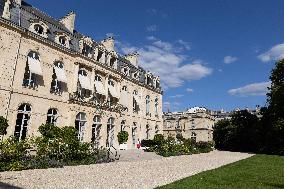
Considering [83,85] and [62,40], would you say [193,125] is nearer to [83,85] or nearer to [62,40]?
[83,85]

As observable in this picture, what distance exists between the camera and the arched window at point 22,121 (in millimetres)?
21984

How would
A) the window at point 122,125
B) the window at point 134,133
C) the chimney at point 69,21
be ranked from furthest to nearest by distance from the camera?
the window at point 134,133, the window at point 122,125, the chimney at point 69,21

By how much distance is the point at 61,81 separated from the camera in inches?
1019

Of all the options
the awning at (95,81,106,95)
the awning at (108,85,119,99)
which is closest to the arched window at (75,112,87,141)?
the awning at (95,81,106,95)

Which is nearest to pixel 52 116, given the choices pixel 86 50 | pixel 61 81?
pixel 61 81

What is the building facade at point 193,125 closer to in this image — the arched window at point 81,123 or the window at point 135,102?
the window at point 135,102

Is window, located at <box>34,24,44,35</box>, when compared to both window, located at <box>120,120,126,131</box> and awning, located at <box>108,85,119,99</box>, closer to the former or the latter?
awning, located at <box>108,85,119,99</box>

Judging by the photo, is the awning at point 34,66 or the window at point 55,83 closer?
the awning at point 34,66

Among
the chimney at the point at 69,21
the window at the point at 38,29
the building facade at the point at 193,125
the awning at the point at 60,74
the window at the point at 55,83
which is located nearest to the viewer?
the window at the point at 38,29

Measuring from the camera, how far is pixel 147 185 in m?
10.2

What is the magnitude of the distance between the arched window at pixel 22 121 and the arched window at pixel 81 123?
18.3 feet

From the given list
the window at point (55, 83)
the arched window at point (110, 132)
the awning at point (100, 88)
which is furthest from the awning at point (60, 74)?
the arched window at point (110, 132)

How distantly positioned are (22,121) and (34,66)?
4.82m

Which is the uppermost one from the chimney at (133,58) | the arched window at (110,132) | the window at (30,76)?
the chimney at (133,58)
